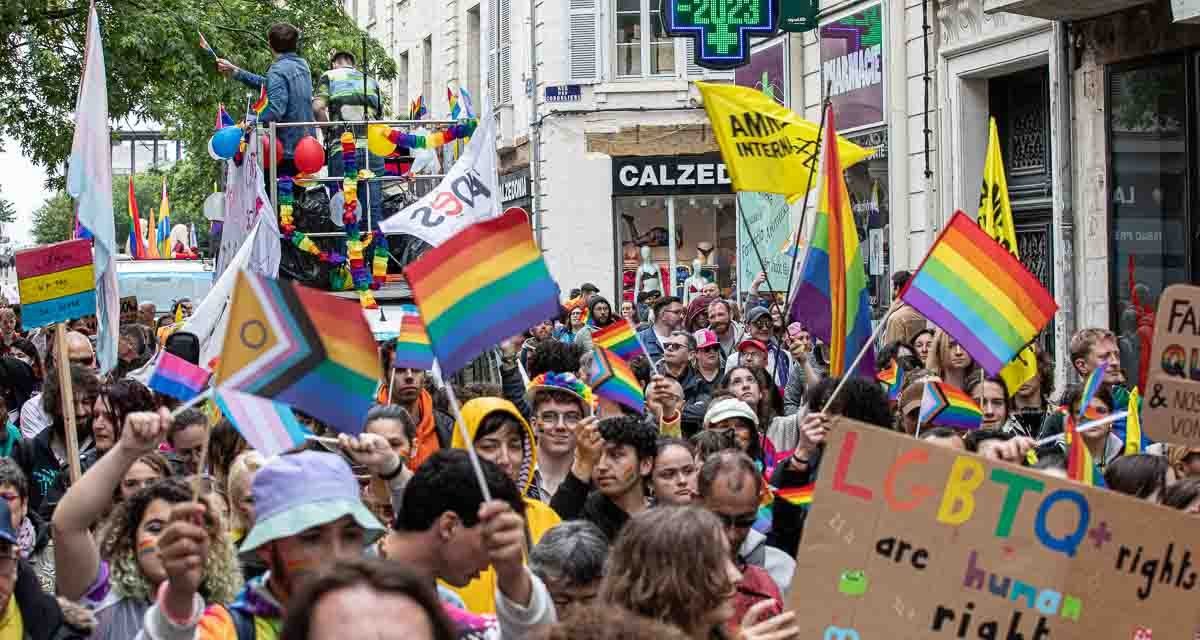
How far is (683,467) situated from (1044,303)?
5.67 ft

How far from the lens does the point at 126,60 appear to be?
1822 centimetres

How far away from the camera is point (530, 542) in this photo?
233 inches

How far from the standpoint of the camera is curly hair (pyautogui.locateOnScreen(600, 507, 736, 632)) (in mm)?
4324

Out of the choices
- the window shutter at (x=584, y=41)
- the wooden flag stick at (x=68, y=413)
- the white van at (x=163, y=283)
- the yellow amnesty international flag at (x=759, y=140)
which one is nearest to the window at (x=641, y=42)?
the window shutter at (x=584, y=41)

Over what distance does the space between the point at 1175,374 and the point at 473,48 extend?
3086 centimetres

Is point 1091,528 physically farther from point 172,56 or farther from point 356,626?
point 172,56

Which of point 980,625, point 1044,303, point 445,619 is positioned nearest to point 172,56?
point 1044,303

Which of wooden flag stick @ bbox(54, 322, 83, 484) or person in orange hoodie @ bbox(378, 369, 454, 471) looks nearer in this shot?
wooden flag stick @ bbox(54, 322, 83, 484)

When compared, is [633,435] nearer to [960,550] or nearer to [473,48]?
Result: [960,550]

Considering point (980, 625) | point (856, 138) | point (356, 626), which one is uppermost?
point (856, 138)

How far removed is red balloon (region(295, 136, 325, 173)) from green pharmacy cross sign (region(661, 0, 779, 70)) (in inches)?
255

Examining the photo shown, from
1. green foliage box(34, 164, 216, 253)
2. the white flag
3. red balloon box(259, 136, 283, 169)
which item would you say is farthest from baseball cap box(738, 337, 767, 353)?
green foliage box(34, 164, 216, 253)

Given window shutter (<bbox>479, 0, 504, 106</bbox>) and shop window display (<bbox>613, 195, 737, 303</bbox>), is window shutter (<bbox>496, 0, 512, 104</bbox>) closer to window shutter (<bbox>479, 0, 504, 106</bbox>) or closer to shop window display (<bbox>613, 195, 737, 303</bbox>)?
window shutter (<bbox>479, 0, 504, 106</bbox>)

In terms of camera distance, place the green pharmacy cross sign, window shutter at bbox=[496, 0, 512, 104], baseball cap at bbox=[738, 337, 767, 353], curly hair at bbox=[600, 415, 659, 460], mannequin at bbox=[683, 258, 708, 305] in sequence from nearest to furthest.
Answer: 1. curly hair at bbox=[600, 415, 659, 460]
2. baseball cap at bbox=[738, 337, 767, 353]
3. the green pharmacy cross sign
4. mannequin at bbox=[683, 258, 708, 305]
5. window shutter at bbox=[496, 0, 512, 104]
